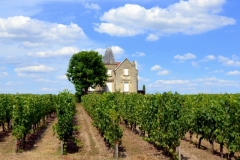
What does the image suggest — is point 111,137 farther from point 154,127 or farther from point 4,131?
point 4,131

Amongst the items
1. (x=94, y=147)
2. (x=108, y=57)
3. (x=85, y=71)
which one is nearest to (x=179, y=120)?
(x=94, y=147)

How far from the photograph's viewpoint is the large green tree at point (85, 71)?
209ft

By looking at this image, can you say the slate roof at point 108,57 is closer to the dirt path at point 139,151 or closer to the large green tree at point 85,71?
the large green tree at point 85,71

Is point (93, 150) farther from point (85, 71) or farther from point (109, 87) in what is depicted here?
point (109, 87)

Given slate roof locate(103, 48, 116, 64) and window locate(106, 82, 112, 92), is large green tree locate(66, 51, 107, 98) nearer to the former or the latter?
window locate(106, 82, 112, 92)

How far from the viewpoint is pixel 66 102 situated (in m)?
16.6

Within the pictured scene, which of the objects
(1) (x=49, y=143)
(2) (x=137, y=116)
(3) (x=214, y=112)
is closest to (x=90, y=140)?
(1) (x=49, y=143)

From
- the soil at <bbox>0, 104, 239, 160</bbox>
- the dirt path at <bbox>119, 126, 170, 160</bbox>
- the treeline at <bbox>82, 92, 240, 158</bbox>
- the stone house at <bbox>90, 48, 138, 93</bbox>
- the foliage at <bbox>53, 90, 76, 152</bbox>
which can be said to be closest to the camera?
the treeline at <bbox>82, 92, 240, 158</bbox>

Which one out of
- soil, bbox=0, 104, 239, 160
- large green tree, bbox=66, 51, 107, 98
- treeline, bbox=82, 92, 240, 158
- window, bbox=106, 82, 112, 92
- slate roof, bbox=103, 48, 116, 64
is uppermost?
slate roof, bbox=103, 48, 116, 64

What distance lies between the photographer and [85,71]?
208ft

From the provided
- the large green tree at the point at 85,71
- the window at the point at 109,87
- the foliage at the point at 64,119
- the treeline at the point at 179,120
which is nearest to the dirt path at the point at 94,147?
the treeline at the point at 179,120

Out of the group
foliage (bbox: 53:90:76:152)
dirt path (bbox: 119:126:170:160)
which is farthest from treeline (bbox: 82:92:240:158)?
foliage (bbox: 53:90:76:152)

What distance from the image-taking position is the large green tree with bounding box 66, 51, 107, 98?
6362cm

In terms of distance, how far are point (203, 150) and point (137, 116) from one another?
6.03m
